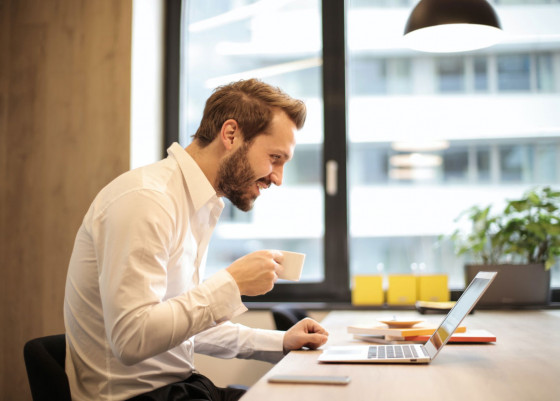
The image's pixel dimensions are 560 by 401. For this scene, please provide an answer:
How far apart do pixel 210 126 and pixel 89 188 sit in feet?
5.10

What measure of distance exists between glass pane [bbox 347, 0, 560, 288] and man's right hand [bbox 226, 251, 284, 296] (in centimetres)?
196

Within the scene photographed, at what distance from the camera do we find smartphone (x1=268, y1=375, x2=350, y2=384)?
3.63 ft

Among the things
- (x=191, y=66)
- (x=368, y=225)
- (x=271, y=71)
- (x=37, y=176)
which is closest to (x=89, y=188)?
(x=37, y=176)

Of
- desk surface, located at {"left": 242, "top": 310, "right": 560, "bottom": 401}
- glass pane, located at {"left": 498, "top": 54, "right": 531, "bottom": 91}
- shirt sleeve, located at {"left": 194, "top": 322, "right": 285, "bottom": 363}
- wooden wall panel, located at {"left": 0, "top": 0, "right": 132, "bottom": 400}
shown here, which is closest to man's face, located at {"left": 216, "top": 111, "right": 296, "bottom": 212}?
shirt sleeve, located at {"left": 194, "top": 322, "right": 285, "bottom": 363}

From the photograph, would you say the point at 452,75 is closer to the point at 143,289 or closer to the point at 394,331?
the point at 394,331

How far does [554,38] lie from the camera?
129 inches

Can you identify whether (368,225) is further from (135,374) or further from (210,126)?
(135,374)

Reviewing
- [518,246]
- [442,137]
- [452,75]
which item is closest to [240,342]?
[518,246]

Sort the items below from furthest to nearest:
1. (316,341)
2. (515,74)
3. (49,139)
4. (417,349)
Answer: (515,74)
(49,139)
(316,341)
(417,349)

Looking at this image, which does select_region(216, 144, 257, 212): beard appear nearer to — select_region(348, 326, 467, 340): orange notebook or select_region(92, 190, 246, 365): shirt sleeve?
select_region(92, 190, 246, 365): shirt sleeve

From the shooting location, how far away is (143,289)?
1237 millimetres

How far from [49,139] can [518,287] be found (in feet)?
8.25

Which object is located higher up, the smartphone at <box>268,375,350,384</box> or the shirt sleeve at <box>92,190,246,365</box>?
the shirt sleeve at <box>92,190,246,365</box>

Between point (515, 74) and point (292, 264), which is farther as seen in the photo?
point (515, 74)
